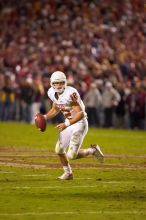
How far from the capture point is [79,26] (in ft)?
103

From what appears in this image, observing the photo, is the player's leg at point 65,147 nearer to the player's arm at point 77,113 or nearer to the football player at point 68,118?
the football player at point 68,118

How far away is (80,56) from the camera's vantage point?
29547 mm

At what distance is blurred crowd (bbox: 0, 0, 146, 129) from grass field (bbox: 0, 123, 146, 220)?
7.85 metres

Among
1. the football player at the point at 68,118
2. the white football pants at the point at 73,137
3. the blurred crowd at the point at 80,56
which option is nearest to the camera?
the football player at the point at 68,118

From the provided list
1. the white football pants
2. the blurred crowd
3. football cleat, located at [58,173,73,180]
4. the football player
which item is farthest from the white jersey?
the blurred crowd

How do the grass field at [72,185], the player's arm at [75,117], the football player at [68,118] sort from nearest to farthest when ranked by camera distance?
the grass field at [72,185]
the player's arm at [75,117]
the football player at [68,118]

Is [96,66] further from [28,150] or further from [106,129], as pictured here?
[28,150]

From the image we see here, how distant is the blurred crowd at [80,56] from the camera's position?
27.2m

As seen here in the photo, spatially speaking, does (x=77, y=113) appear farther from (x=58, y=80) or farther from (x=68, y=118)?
(x=58, y=80)

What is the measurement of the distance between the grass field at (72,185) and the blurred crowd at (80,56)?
309 inches

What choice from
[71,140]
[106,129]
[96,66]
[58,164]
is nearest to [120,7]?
[96,66]

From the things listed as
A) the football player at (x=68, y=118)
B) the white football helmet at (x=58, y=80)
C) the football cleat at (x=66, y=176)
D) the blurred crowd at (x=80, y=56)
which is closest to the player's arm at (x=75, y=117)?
the football player at (x=68, y=118)

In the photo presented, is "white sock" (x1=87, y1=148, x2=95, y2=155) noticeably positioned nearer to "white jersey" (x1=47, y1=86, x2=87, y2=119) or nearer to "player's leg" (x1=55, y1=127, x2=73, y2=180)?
"player's leg" (x1=55, y1=127, x2=73, y2=180)

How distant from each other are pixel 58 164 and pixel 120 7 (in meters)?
18.9
